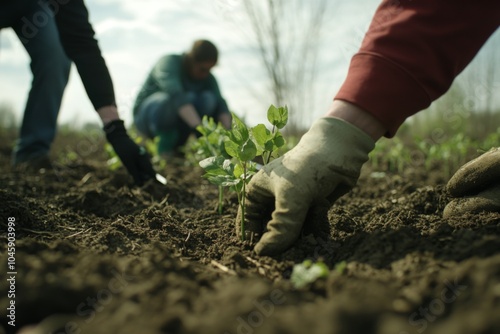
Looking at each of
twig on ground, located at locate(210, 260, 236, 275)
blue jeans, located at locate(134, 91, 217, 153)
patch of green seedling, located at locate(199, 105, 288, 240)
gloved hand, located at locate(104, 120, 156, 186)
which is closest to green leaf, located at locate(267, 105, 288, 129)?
patch of green seedling, located at locate(199, 105, 288, 240)

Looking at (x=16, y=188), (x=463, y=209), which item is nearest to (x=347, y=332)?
(x=463, y=209)

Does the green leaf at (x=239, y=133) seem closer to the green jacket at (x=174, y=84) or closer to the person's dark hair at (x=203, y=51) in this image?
the green jacket at (x=174, y=84)

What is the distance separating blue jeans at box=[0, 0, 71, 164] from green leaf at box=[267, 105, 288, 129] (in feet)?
8.90

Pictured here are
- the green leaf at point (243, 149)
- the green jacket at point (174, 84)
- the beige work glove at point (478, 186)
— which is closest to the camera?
the green leaf at point (243, 149)

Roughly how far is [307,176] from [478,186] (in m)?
0.91

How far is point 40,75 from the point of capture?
4.05 m

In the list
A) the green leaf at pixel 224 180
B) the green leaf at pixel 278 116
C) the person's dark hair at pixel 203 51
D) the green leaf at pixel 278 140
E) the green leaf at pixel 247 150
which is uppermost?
the person's dark hair at pixel 203 51

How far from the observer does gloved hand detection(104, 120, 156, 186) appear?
3.09 metres

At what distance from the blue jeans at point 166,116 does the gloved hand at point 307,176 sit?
4.63 meters

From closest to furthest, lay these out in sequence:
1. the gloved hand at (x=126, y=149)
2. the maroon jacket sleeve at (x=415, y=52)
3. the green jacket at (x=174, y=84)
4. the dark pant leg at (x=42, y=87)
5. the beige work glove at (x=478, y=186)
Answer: the maroon jacket sleeve at (x=415, y=52) < the beige work glove at (x=478, y=186) < the gloved hand at (x=126, y=149) < the dark pant leg at (x=42, y=87) < the green jacket at (x=174, y=84)

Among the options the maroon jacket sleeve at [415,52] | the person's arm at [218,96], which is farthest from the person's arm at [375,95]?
the person's arm at [218,96]

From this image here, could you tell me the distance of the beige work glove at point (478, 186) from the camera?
187 cm

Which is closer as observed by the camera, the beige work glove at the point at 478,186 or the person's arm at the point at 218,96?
the beige work glove at the point at 478,186

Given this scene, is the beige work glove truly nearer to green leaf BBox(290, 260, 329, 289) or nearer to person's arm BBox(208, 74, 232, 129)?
green leaf BBox(290, 260, 329, 289)
